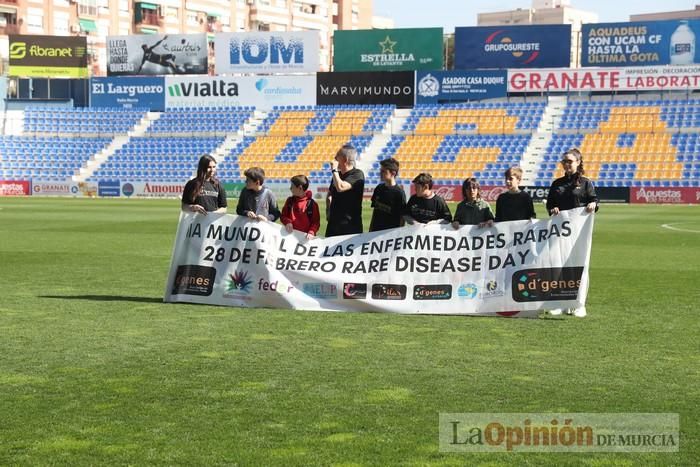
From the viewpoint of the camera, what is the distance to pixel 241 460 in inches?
224

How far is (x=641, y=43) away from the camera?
5831cm

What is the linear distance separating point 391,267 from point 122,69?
59212 mm

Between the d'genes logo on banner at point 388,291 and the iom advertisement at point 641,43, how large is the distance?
5085 cm

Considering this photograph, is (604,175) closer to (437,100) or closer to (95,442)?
(437,100)

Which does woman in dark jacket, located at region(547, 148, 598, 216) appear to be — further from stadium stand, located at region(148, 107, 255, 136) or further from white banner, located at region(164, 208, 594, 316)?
stadium stand, located at region(148, 107, 255, 136)

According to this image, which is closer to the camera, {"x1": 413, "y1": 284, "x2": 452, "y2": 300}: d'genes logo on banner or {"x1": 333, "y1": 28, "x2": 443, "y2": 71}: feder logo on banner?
{"x1": 413, "y1": 284, "x2": 452, "y2": 300}: d'genes logo on banner

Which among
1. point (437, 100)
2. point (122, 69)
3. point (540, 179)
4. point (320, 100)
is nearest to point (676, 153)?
point (540, 179)

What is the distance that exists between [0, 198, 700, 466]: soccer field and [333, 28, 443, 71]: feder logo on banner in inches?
1936

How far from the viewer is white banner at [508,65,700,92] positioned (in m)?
57.8

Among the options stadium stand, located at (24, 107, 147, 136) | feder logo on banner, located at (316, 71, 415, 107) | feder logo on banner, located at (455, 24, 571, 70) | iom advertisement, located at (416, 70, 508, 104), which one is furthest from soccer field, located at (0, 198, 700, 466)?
stadium stand, located at (24, 107, 147, 136)

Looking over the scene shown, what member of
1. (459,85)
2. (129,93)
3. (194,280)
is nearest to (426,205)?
(194,280)

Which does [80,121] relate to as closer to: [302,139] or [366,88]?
[302,139]

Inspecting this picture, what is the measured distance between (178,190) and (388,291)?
A: 1783 inches

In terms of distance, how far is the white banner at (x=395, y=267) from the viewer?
11344 mm
